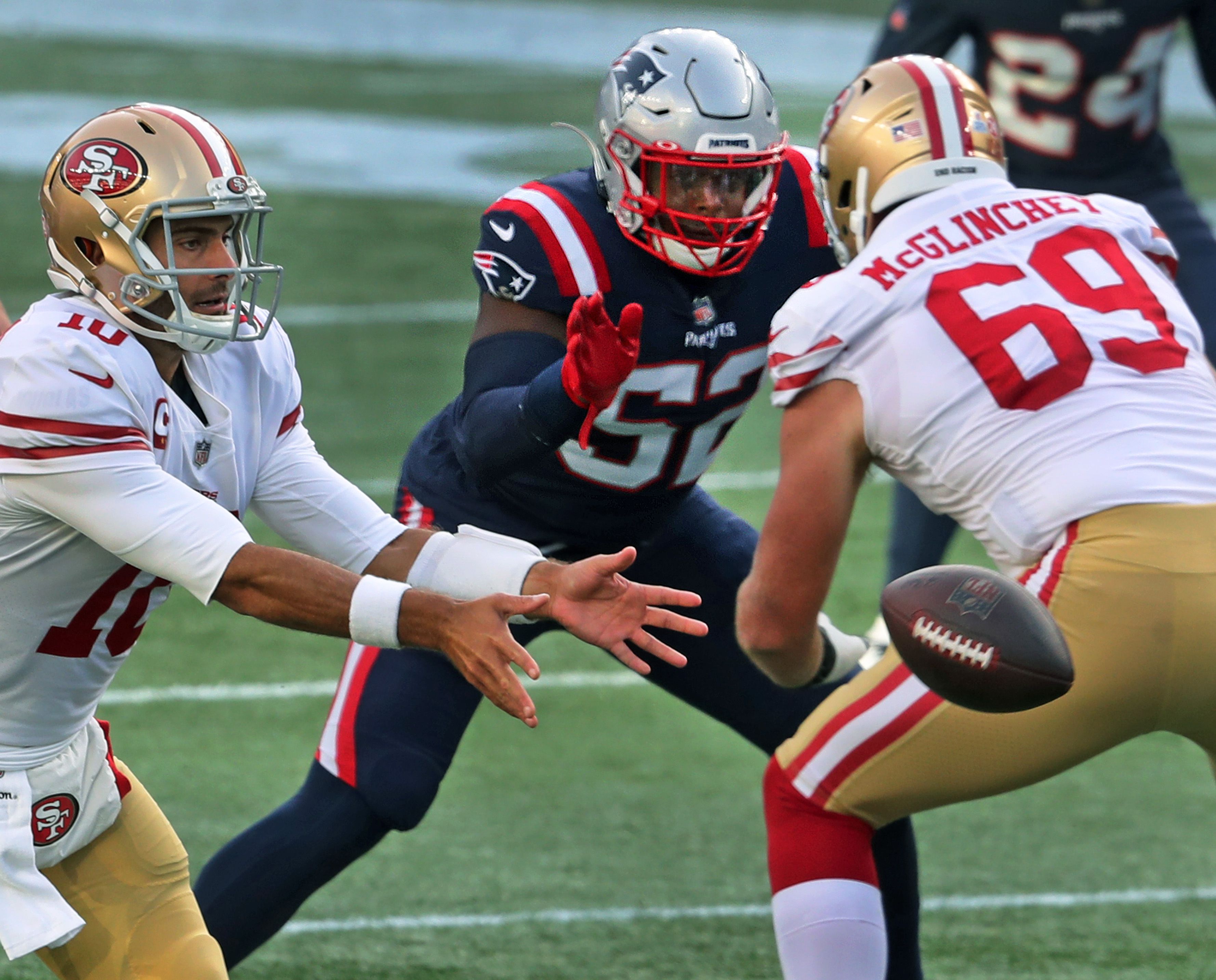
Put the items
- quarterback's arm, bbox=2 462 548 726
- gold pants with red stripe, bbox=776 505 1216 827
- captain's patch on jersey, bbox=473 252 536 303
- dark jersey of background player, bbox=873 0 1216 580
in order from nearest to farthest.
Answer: quarterback's arm, bbox=2 462 548 726, gold pants with red stripe, bbox=776 505 1216 827, captain's patch on jersey, bbox=473 252 536 303, dark jersey of background player, bbox=873 0 1216 580

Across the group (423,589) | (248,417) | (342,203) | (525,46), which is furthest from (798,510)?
(525,46)

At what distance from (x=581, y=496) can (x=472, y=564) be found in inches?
27.5

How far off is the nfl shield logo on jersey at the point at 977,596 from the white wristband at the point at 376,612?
0.73 m

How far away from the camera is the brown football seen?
238cm

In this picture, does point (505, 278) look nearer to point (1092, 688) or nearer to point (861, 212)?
point (861, 212)

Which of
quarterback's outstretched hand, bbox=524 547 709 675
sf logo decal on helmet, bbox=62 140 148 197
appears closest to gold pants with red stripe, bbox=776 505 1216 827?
quarterback's outstretched hand, bbox=524 547 709 675

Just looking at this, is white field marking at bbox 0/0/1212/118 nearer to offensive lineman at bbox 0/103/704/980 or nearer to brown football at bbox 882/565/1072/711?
offensive lineman at bbox 0/103/704/980

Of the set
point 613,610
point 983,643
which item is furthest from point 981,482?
point 613,610

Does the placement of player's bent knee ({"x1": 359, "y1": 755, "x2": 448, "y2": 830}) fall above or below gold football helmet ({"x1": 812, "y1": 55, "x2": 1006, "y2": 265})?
below

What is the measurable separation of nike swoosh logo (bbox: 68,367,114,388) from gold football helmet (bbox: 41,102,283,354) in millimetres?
138

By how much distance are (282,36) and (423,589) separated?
14.4 m

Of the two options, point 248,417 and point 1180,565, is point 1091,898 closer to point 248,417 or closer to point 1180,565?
point 1180,565

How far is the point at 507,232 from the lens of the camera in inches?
134

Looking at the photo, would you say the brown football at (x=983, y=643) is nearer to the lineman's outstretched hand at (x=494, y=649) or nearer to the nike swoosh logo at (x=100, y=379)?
the lineman's outstretched hand at (x=494, y=649)
